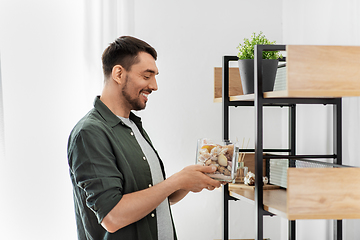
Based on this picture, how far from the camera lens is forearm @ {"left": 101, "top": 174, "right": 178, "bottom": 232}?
3.65 ft

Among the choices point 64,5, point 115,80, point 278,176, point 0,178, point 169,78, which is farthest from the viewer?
point 169,78

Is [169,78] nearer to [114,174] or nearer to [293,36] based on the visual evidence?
[293,36]

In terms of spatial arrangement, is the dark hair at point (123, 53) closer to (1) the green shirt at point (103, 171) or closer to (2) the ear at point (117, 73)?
(2) the ear at point (117, 73)

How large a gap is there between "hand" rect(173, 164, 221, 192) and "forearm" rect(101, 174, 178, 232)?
0.05 m

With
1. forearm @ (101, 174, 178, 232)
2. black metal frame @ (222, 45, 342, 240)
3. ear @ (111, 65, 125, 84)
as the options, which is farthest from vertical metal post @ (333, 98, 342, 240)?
ear @ (111, 65, 125, 84)

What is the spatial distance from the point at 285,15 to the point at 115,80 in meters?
1.34

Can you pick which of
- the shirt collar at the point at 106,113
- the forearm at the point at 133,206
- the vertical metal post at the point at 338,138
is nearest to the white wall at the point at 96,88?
the vertical metal post at the point at 338,138

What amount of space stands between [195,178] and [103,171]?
12.0 inches

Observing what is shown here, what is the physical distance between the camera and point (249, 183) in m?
1.72

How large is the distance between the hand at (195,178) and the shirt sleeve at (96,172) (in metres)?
0.20

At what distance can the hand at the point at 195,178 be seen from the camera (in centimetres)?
123

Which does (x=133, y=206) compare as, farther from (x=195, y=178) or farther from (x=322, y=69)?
(x=322, y=69)

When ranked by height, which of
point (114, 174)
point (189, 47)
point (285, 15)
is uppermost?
point (285, 15)

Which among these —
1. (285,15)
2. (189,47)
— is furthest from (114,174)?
(285,15)
